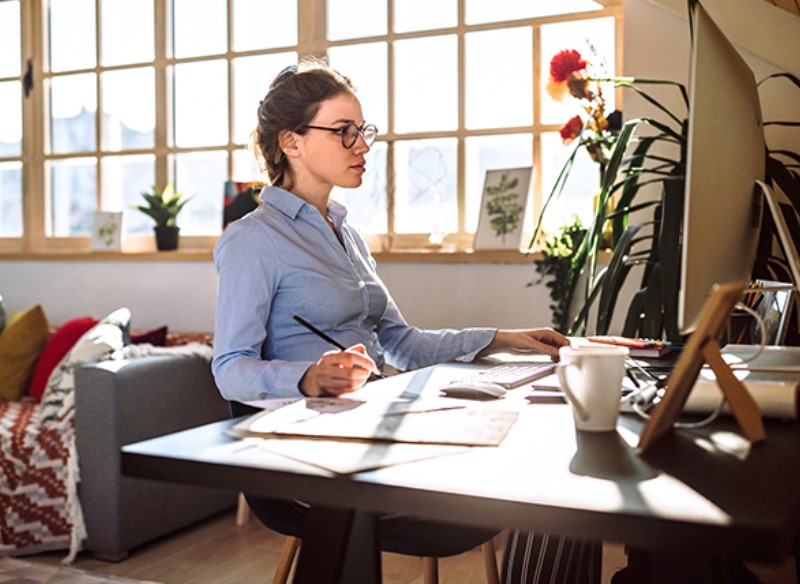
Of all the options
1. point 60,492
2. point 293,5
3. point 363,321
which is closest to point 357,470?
point 363,321

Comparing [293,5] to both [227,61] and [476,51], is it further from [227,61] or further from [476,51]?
[476,51]

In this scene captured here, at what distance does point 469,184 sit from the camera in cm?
381

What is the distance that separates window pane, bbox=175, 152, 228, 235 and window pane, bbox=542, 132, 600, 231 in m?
1.57

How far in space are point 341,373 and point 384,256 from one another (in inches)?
96.5

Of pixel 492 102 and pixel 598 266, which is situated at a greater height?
pixel 492 102

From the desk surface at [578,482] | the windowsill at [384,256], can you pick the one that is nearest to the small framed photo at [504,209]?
the windowsill at [384,256]

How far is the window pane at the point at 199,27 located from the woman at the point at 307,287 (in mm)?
2388

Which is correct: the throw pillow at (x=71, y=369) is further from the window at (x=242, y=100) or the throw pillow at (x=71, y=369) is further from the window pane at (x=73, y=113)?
the window pane at (x=73, y=113)

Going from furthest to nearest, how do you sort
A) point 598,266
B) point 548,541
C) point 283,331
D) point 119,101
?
1. point 119,101
2. point 598,266
3. point 283,331
4. point 548,541

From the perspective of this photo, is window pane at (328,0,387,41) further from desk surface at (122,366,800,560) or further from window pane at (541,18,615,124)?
desk surface at (122,366,800,560)

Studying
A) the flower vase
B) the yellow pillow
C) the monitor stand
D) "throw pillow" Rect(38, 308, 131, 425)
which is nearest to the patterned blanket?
"throw pillow" Rect(38, 308, 131, 425)

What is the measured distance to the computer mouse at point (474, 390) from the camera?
1324mm

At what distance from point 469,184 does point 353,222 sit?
0.56m

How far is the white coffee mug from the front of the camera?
104 cm
